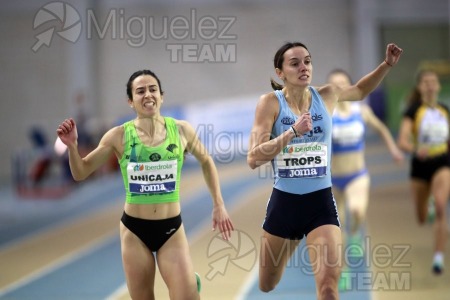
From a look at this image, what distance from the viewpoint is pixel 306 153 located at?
5.20 meters

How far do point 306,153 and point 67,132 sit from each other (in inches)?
58.7

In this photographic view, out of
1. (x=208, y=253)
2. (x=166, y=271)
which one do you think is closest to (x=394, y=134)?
(x=208, y=253)

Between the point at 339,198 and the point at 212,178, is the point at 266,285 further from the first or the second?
the point at 339,198

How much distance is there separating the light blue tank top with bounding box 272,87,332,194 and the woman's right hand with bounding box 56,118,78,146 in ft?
4.14

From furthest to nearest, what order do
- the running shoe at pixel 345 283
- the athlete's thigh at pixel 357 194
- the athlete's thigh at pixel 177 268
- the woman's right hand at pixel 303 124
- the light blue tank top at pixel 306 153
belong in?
the athlete's thigh at pixel 357 194 < the running shoe at pixel 345 283 < the light blue tank top at pixel 306 153 < the athlete's thigh at pixel 177 268 < the woman's right hand at pixel 303 124

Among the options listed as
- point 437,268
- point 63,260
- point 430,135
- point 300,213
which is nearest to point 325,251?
point 300,213

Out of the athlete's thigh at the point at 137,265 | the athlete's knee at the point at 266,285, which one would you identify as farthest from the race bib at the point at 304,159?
the athlete's thigh at the point at 137,265

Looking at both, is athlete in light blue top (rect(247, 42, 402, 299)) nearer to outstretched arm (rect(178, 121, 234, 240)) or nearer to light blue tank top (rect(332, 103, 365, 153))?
outstretched arm (rect(178, 121, 234, 240))

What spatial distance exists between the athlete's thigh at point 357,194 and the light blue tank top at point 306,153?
2.72 meters

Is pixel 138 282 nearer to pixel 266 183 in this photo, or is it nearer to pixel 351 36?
pixel 266 183

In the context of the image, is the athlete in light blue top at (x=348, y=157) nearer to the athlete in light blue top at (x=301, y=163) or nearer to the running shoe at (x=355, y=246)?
the running shoe at (x=355, y=246)

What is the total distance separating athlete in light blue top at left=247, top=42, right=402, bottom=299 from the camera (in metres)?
5.06

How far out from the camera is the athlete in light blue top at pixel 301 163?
5.06m

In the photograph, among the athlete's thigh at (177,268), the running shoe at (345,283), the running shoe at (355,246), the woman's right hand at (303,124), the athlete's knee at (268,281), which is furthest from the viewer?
the running shoe at (355,246)
